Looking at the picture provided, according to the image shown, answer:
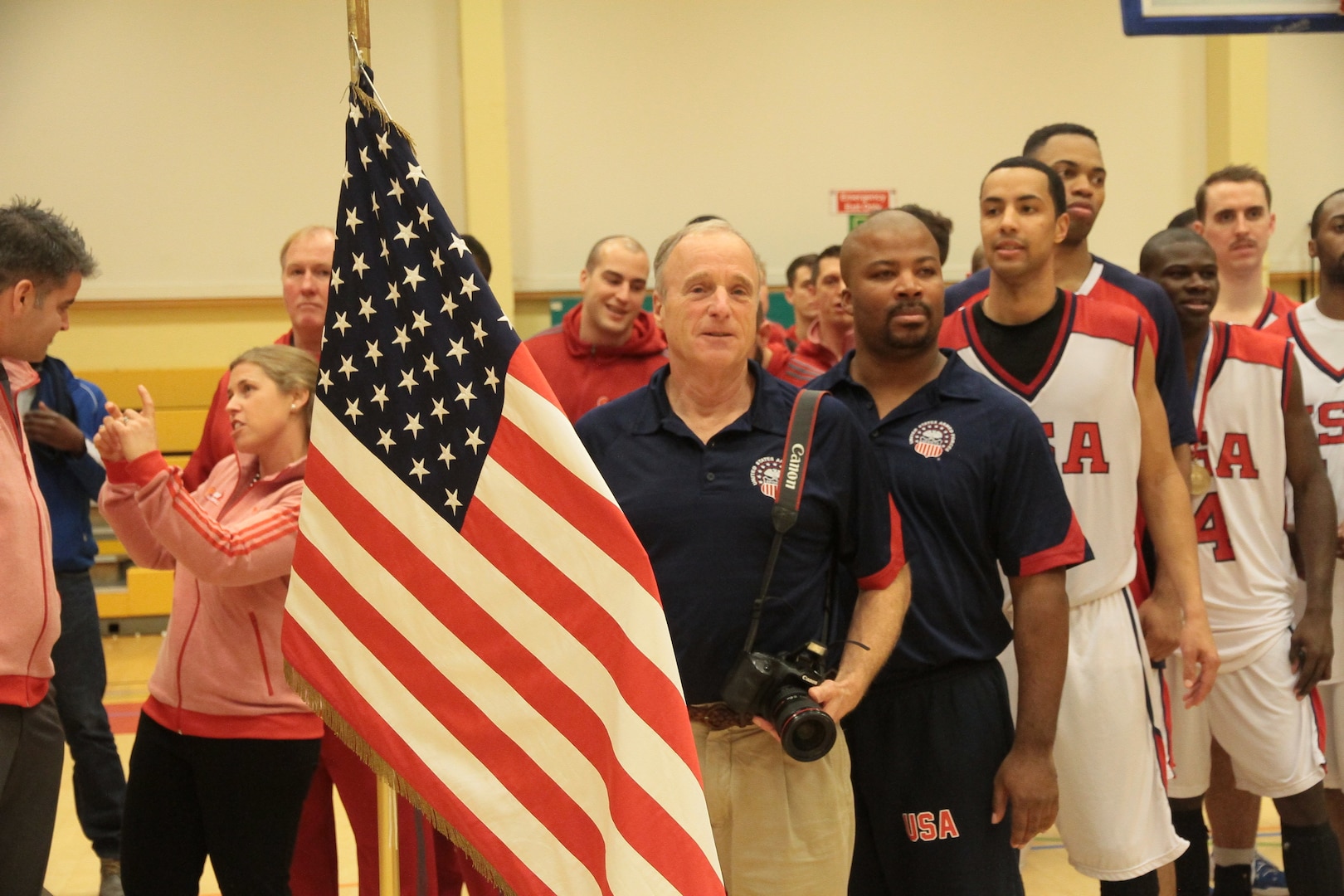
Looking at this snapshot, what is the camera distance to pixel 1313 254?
4578 mm

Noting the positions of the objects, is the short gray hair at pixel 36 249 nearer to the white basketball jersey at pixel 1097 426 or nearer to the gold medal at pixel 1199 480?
the white basketball jersey at pixel 1097 426

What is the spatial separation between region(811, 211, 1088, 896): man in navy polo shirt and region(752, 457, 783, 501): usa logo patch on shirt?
0.45 meters

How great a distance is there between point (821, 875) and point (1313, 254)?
10.9 ft

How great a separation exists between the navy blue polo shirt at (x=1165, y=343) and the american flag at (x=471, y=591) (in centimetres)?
166

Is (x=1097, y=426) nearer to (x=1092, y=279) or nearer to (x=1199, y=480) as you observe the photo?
(x=1092, y=279)

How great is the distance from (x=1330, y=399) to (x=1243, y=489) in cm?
59

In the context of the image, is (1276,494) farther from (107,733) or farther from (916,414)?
(107,733)

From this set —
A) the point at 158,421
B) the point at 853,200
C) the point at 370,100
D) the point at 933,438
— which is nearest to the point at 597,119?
the point at 853,200

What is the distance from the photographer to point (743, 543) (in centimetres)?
245

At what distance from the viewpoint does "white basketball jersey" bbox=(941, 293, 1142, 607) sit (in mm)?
3260

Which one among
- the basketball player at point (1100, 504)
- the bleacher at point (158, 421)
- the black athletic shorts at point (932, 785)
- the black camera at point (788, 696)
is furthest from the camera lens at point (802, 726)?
the bleacher at point (158, 421)

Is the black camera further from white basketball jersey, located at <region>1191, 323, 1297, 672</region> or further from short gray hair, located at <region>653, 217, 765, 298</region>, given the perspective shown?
white basketball jersey, located at <region>1191, 323, 1297, 672</region>

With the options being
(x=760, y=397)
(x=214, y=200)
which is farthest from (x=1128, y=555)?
(x=214, y=200)

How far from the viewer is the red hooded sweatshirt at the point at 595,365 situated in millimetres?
4820
